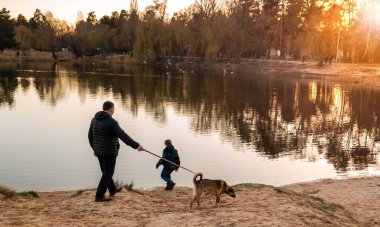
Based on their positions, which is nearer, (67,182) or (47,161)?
(67,182)

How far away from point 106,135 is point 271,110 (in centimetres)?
2823

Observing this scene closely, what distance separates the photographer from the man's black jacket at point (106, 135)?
27.9ft

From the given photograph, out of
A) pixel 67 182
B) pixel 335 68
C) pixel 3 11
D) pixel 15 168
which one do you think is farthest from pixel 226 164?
pixel 3 11

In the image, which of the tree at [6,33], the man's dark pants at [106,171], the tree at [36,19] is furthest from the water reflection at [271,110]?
the tree at [36,19]

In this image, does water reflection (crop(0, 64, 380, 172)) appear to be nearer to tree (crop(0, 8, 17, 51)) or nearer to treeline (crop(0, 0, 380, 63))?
treeline (crop(0, 0, 380, 63))

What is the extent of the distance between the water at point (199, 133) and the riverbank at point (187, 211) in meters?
4.67

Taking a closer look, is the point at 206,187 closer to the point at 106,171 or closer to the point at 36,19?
the point at 106,171

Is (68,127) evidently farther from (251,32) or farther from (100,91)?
(251,32)

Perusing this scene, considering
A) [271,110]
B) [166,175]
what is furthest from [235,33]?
[166,175]

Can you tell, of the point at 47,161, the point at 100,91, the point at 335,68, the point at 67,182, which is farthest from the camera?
the point at 335,68

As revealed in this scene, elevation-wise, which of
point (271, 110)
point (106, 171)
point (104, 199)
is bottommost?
point (271, 110)

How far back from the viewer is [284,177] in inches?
653

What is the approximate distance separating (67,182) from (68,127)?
11.1 metres

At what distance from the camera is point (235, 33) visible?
86.4 m
